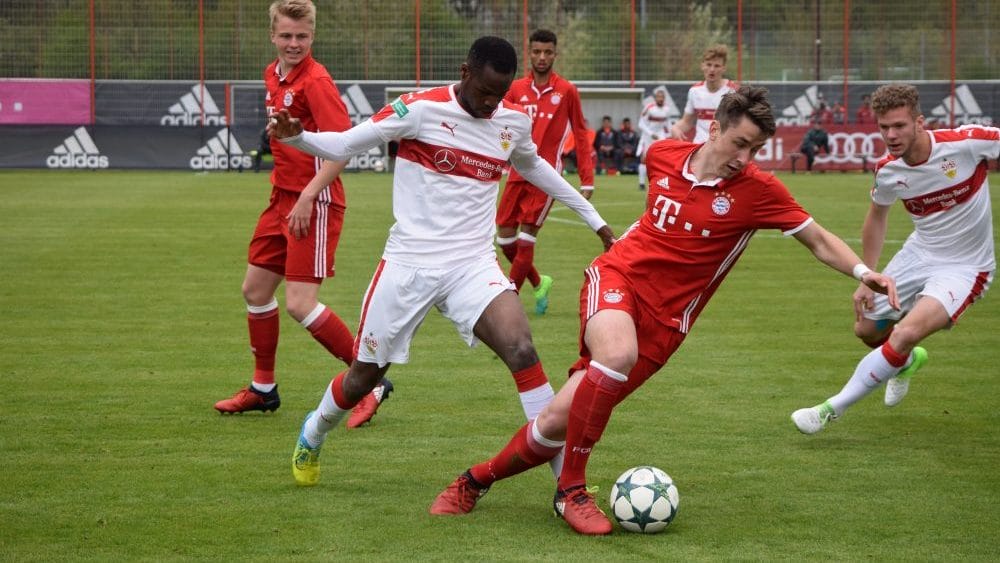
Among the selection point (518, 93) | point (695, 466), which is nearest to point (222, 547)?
point (695, 466)

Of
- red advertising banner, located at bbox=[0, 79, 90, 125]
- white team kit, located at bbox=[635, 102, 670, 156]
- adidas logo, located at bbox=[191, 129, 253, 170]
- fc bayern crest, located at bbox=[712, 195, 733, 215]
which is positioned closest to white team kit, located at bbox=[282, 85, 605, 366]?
fc bayern crest, located at bbox=[712, 195, 733, 215]

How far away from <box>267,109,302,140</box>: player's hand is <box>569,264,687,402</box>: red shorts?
1.40m

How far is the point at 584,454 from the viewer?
202 inches

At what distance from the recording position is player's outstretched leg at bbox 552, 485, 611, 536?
5066 millimetres

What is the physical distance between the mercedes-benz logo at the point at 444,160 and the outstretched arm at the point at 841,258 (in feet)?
4.84

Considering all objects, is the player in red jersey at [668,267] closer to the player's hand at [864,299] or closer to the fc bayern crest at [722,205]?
the fc bayern crest at [722,205]

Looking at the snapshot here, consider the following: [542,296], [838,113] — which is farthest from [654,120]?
[542,296]

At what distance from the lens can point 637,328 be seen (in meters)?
5.39

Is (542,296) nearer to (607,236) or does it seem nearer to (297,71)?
(297,71)

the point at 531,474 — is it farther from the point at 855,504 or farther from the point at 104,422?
the point at 104,422

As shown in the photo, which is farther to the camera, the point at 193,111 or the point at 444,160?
the point at 193,111

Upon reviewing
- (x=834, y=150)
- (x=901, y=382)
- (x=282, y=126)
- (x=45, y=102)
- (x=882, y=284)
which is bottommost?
(x=834, y=150)

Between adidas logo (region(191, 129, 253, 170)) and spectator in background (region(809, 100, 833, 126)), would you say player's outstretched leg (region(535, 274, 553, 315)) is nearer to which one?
adidas logo (region(191, 129, 253, 170))

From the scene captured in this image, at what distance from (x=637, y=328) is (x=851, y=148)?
30.0 metres
